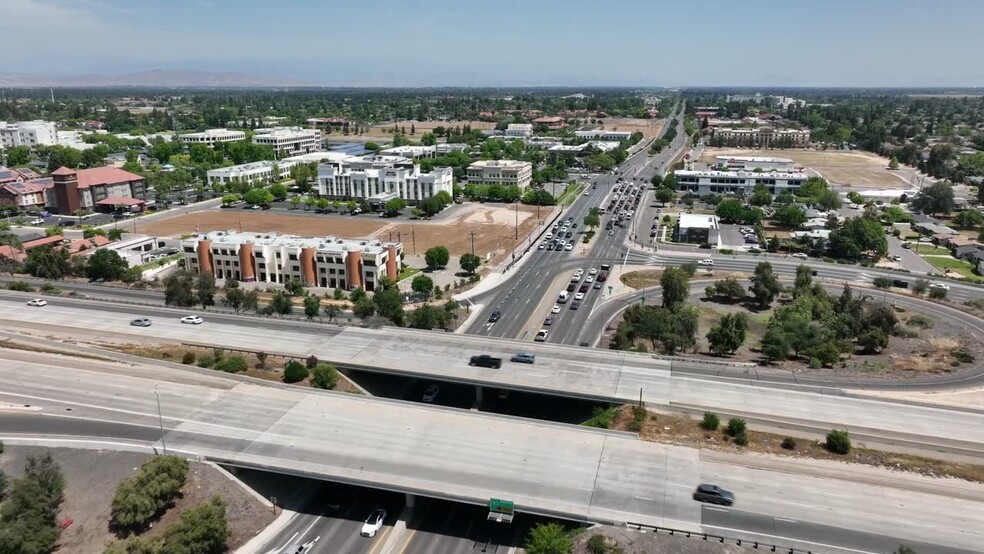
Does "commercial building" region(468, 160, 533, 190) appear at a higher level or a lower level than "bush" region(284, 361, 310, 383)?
higher

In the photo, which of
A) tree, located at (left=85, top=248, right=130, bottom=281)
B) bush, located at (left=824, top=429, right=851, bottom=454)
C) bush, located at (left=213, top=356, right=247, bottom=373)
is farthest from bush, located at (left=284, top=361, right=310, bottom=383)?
tree, located at (left=85, top=248, right=130, bottom=281)

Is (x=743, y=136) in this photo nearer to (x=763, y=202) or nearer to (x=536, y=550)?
(x=763, y=202)

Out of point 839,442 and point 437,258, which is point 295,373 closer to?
point 839,442

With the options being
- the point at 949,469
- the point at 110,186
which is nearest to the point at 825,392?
the point at 949,469

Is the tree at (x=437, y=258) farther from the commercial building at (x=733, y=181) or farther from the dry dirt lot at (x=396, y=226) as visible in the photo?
the commercial building at (x=733, y=181)

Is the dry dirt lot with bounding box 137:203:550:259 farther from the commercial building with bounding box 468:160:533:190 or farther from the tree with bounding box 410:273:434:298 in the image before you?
the tree with bounding box 410:273:434:298

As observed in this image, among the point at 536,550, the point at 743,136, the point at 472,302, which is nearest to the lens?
the point at 536,550
